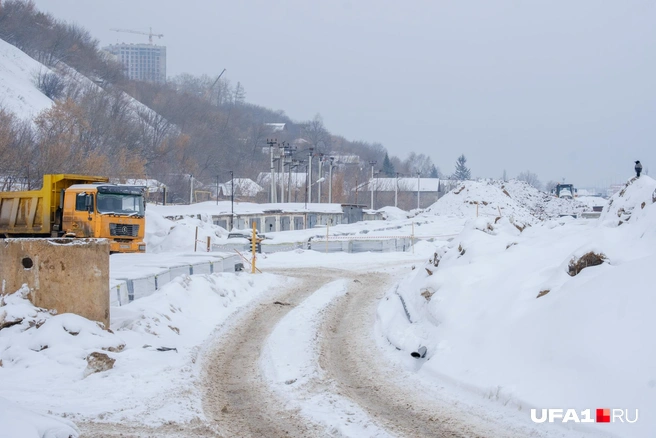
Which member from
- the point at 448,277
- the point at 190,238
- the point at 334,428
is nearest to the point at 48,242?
the point at 334,428

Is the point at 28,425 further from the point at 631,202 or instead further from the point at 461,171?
the point at 461,171

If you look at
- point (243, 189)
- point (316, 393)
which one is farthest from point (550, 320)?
point (243, 189)

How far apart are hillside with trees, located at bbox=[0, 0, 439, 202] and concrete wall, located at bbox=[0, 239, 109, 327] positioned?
3130 centimetres

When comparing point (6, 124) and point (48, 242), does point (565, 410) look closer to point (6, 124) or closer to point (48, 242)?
point (48, 242)

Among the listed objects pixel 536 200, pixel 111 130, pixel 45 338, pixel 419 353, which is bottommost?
pixel 419 353

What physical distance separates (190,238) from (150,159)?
72.5 metres

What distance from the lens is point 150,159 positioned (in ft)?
340

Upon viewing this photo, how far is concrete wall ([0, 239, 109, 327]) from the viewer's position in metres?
10.7

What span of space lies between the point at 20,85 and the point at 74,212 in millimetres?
64242

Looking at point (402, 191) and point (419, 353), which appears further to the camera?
point (402, 191)

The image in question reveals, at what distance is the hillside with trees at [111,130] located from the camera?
48.0 metres

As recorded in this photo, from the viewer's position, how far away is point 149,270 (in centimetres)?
1697

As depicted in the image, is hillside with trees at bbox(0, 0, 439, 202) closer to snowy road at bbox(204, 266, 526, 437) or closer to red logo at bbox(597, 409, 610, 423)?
snowy road at bbox(204, 266, 526, 437)

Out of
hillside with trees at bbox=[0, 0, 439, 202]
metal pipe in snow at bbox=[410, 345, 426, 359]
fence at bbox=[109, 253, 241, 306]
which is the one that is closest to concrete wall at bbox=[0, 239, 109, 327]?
fence at bbox=[109, 253, 241, 306]
